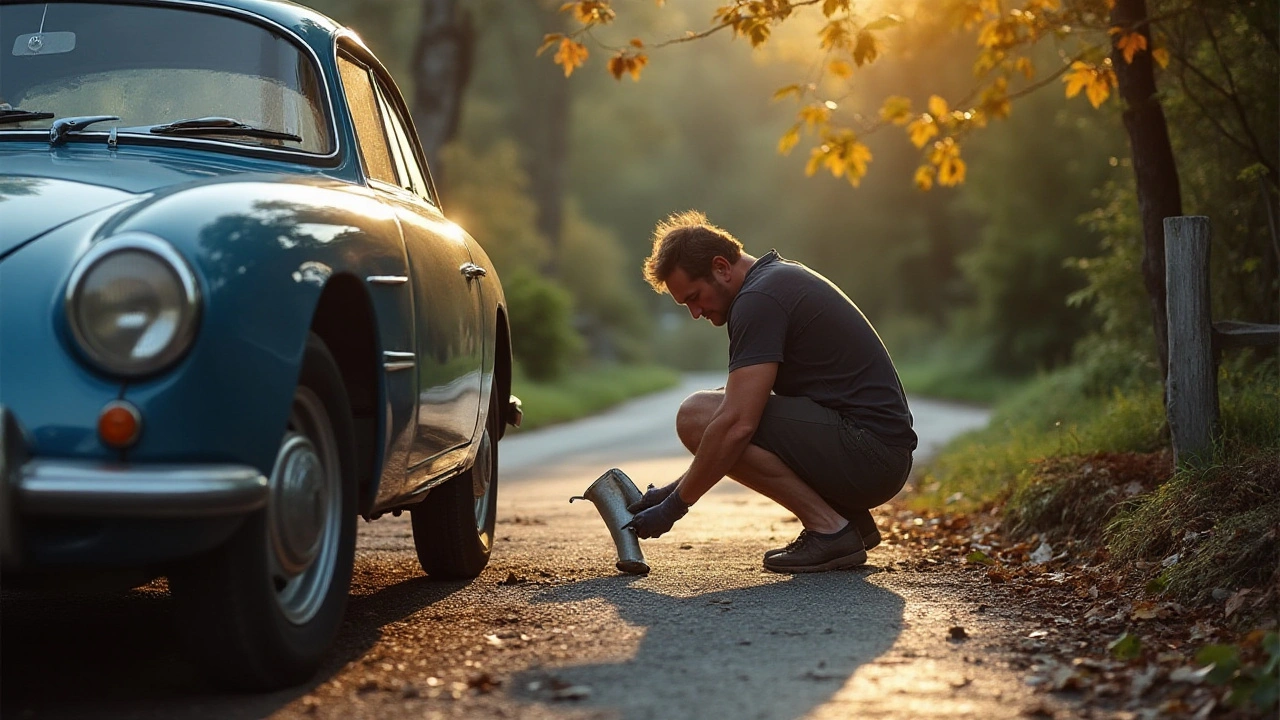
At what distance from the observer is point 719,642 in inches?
176

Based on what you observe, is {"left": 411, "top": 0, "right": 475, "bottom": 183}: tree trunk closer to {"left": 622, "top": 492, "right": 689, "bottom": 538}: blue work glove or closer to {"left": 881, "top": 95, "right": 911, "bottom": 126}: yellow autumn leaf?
{"left": 881, "top": 95, "right": 911, "bottom": 126}: yellow autumn leaf

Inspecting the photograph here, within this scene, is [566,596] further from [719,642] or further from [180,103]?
[180,103]

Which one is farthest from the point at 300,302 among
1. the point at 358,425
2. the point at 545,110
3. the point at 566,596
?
the point at 545,110

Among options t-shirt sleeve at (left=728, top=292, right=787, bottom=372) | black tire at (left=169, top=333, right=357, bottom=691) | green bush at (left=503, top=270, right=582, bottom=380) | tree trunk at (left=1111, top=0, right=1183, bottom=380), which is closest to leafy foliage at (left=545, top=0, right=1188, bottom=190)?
tree trunk at (left=1111, top=0, right=1183, bottom=380)

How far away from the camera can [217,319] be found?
349 centimetres

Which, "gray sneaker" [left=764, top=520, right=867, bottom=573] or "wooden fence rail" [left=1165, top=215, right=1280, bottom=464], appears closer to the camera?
"gray sneaker" [left=764, top=520, right=867, bottom=573]

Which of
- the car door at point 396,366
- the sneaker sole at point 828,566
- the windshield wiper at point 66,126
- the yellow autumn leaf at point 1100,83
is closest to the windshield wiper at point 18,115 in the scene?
the windshield wiper at point 66,126

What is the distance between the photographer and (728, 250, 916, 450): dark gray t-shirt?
594cm

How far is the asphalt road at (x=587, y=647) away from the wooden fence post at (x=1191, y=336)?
117 cm

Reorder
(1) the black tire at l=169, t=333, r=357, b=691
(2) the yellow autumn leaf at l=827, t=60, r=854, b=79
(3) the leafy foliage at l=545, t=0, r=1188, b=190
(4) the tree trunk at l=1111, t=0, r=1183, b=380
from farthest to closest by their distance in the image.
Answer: (2) the yellow autumn leaf at l=827, t=60, r=854, b=79 < (4) the tree trunk at l=1111, t=0, r=1183, b=380 < (3) the leafy foliage at l=545, t=0, r=1188, b=190 < (1) the black tire at l=169, t=333, r=357, b=691

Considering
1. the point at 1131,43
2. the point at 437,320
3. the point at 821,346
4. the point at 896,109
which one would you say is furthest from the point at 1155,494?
the point at 896,109

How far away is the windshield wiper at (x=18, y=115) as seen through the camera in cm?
466

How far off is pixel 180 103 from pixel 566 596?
2.02 metres

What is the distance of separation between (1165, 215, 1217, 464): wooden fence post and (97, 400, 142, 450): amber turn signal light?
169 inches
